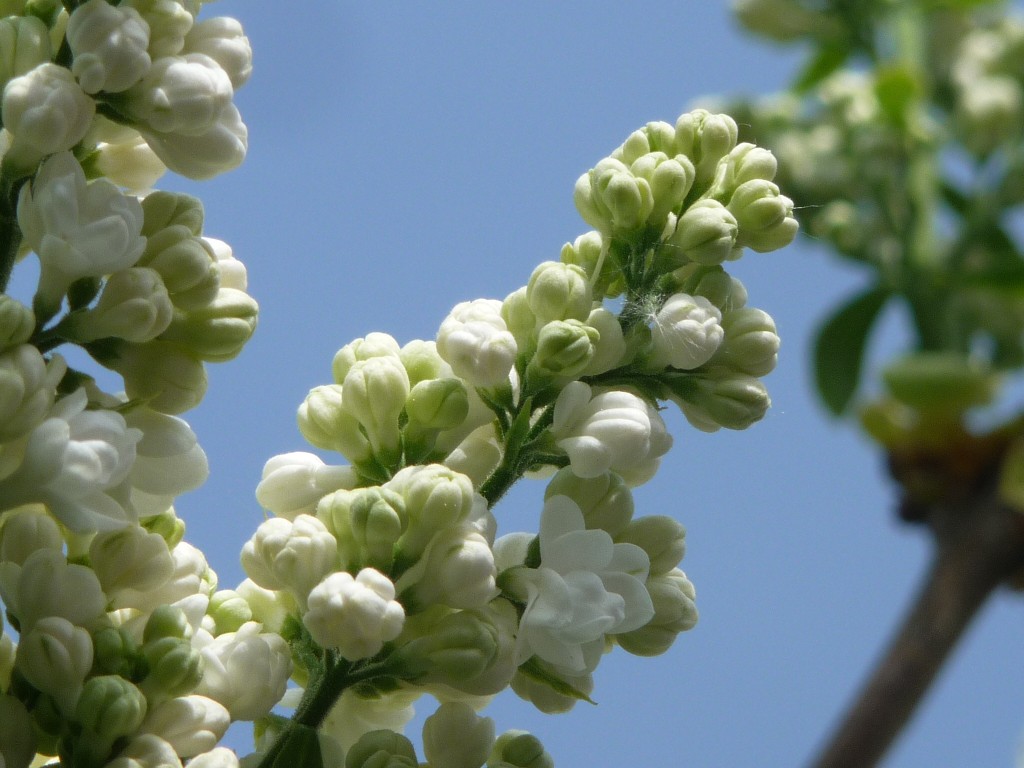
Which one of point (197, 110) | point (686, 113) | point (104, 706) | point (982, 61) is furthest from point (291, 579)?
point (982, 61)

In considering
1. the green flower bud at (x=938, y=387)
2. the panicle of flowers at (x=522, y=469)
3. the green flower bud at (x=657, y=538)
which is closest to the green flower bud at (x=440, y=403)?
the panicle of flowers at (x=522, y=469)

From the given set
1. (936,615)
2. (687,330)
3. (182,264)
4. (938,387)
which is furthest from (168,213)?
(938,387)

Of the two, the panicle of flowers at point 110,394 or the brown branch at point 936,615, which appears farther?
the brown branch at point 936,615

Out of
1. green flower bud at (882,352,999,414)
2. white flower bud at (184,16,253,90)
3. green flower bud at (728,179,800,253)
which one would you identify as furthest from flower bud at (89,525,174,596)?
green flower bud at (882,352,999,414)

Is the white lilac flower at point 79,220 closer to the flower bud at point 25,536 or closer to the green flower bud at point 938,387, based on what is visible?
the flower bud at point 25,536

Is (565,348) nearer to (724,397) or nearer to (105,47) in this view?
(724,397)

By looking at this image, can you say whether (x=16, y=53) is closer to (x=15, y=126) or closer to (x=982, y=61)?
(x=15, y=126)

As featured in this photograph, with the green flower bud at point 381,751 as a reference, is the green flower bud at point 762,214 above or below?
above
